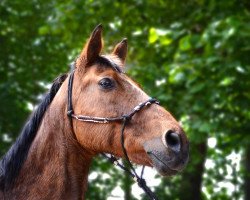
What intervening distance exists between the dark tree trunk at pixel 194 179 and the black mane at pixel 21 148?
7176mm

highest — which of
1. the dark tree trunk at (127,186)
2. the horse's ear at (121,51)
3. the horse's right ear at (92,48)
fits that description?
the dark tree trunk at (127,186)

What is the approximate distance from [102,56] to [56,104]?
0.39 meters

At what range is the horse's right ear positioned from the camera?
4020 mm

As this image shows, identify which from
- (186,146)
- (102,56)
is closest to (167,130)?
(186,146)

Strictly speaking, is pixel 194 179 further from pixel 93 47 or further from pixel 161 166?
pixel 161 166

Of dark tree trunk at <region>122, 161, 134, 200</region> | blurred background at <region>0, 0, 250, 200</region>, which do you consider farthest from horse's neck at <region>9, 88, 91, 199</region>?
dark tree trunk at <region>122, 161, 134, 200</region>

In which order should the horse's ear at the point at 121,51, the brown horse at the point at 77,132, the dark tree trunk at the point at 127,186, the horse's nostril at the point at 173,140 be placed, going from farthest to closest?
the dark tree trunk at the point at 127,186
the horse's ear at the point at 121,51
the brown horse at the point at 77,132
the horse's nostril at the point at 173,140

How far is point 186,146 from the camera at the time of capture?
3.66 metres

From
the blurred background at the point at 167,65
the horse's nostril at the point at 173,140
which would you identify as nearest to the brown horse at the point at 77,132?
the horse's nostril at the point at 173,140

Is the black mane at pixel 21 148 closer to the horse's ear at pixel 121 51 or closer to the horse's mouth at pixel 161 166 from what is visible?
the horse's ear at pixel 121 51

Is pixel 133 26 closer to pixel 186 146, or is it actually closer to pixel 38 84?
pixel 38 84

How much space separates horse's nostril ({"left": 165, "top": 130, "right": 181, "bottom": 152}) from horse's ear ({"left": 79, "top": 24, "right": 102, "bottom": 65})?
29.4 inches

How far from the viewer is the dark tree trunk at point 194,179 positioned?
1140 cm

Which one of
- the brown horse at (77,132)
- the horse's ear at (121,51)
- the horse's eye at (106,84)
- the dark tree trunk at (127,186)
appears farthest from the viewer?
the dark tree trunk at (127,186)
